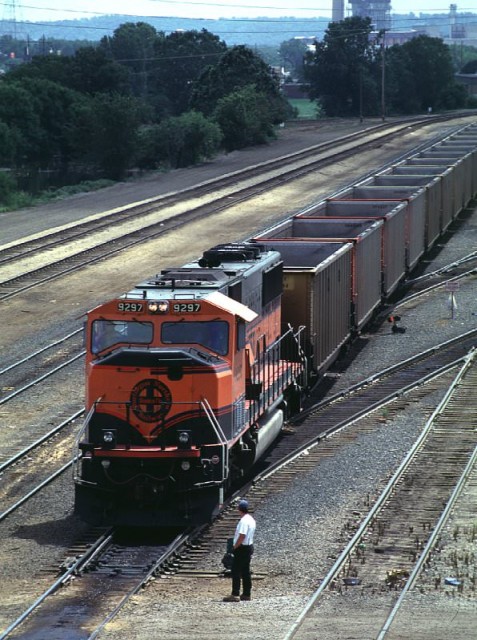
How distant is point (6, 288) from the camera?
39.5m

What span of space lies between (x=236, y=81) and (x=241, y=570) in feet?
290

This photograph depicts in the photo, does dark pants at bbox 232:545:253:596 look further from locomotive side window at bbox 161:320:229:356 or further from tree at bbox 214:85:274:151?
tree at bbox 214:85:274:151

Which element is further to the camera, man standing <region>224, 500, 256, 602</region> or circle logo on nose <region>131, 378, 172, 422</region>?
circle logo on nose <region>131, 378, 172, 422</region>

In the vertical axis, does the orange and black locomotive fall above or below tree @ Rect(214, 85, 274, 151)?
below

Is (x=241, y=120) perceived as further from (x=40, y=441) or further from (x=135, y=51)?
(x=135, y=51)

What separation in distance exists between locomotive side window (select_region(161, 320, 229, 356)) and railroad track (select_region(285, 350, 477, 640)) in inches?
135

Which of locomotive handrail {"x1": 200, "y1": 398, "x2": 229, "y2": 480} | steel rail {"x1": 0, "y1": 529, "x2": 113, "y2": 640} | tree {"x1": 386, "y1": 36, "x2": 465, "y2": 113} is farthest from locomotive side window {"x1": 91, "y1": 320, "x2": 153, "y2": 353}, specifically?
tree {"x1": 386, "y1": 36, "x2": 465, "y2": 113}

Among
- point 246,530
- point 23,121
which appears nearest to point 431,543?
point 246,530

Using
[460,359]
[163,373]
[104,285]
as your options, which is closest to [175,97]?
[104,285]

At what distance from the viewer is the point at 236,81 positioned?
100438mm

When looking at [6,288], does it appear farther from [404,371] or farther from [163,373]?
[163,373]

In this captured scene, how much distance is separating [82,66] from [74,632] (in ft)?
306

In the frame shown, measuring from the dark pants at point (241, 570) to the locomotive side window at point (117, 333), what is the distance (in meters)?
3.89

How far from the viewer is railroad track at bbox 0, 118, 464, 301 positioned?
139 feet
